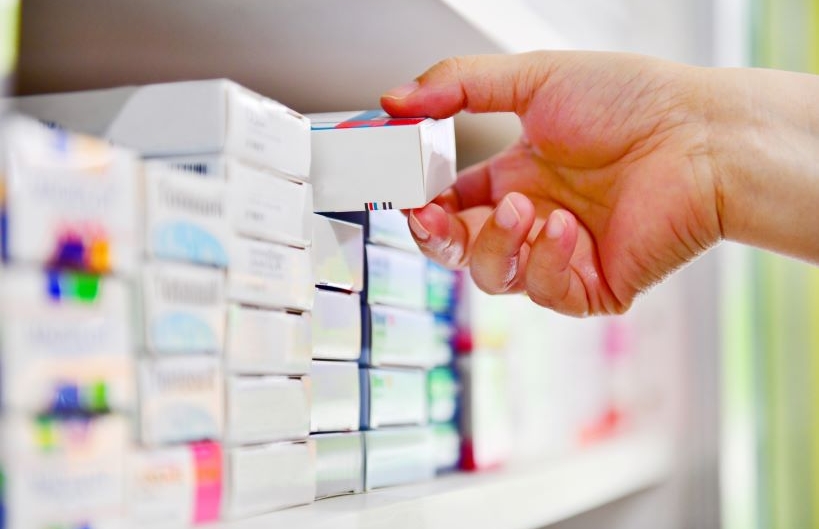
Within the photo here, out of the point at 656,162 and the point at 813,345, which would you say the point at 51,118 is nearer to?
the point at 656,162

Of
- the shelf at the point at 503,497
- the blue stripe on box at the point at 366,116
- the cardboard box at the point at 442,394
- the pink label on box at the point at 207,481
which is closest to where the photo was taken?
the pink label on box at the point at 207,481

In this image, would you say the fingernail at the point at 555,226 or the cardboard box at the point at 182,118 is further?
the fingernail at the point at 555,226

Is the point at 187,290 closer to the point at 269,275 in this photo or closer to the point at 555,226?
the point at 269,275

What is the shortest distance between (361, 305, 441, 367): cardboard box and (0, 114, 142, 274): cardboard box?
→ 32 centimetres

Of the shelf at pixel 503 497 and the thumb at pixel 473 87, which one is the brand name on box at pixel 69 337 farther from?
the thumb at pixel 473 87

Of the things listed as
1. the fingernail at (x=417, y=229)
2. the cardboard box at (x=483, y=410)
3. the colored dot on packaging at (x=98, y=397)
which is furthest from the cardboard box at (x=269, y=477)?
the cardboard box at (x=483, y=410)

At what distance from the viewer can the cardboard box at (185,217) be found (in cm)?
45

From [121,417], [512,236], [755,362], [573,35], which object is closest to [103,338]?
[121,417]

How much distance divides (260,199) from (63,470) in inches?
7.8

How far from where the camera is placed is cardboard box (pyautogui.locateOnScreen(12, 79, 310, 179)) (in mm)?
513

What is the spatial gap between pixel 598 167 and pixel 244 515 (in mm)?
469

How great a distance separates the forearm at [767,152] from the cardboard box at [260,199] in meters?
0.35

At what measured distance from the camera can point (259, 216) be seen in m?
0.54

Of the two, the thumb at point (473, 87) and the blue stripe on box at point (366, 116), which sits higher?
the thumb at point (473, 87)
